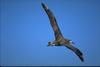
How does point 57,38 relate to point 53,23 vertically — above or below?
below

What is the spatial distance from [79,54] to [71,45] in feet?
2.88

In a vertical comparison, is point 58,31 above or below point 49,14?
below

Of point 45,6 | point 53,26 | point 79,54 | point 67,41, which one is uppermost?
point 45,6

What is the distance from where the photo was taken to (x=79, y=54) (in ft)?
52.2

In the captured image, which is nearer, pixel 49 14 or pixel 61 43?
pixel 49 14

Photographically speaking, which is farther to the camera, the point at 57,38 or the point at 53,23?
the point at 57,38

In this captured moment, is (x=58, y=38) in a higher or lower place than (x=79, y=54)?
higher

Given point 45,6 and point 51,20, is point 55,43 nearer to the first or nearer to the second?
point 51,20

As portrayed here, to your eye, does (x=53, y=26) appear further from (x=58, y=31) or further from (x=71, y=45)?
(x=71, y=45)

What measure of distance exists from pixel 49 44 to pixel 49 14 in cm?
200

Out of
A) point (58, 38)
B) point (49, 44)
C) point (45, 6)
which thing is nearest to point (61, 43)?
point (58, 38)

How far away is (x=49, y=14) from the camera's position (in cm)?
1510

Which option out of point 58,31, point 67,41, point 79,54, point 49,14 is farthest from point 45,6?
point 79,54

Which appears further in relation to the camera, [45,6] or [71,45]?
[71,45]
